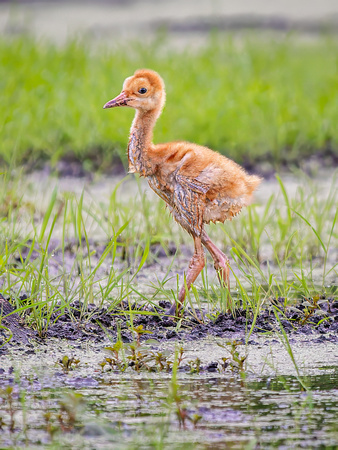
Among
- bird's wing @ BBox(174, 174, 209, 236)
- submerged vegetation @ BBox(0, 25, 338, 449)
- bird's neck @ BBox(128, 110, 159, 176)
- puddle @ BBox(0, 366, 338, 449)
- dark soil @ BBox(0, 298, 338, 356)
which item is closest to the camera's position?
puddle @ BBox(0, 366, 338, 449)

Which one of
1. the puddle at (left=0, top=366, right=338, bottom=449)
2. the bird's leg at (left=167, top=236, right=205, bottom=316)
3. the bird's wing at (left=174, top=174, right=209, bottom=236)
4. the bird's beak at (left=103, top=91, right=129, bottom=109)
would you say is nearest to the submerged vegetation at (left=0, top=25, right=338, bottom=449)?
the puddle at (left=0, top=366, right=338, bottom=449)

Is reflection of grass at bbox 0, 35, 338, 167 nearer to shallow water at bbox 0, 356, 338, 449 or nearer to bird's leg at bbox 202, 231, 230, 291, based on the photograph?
bird's leg at bbox 202, 231, 230, 291

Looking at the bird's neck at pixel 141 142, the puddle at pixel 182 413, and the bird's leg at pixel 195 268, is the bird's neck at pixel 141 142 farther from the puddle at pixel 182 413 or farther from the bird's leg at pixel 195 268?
the puddle at pixel 182 413

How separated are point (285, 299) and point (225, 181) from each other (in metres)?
0.67

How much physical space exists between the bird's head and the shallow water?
1.54 meters

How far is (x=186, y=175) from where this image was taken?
449 centimetres

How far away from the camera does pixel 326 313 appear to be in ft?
14.8

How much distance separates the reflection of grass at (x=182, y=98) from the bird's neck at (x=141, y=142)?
86.7 inches

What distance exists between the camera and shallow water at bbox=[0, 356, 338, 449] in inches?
119

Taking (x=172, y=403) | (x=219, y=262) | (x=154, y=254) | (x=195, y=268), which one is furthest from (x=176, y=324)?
(x=154, y=254)

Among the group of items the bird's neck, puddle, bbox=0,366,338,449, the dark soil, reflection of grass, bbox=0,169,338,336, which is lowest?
puddle, bbox=0,366,338,449

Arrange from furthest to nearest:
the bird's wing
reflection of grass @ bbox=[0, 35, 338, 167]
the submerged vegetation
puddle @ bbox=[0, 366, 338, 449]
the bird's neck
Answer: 1. reflection of grass @ bbox=[0, 35, 338, 167]
2. the bird's neck
3. the bird's wing
4. the submerged vegetation
5. puddle @ bbox=[0, 366, 338, 449]

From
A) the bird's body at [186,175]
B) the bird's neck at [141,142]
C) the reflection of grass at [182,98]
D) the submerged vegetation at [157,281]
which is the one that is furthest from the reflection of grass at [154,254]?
the reflection of grass at [182,98]

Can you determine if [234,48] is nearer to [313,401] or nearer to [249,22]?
[249,22]
